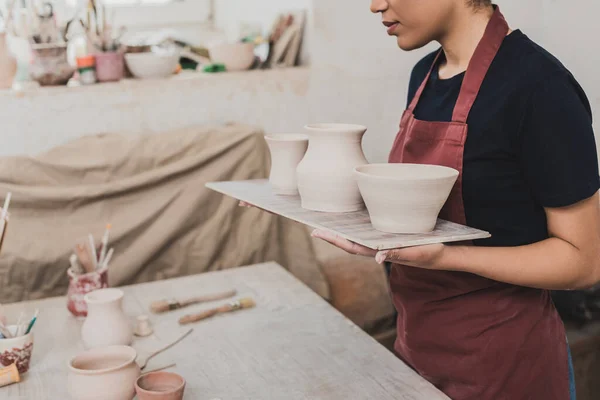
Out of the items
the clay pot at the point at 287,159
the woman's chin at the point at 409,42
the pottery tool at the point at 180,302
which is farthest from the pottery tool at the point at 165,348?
the woman's chin at the point at 409,42

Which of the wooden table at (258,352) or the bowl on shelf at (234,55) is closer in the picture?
the wooden table at (258,352)

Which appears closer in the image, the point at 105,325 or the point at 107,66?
the point at 105,325

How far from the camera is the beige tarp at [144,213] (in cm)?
212

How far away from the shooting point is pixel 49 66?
2.30 meters

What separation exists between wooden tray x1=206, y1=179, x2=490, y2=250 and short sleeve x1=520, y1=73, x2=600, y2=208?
14 centimetres

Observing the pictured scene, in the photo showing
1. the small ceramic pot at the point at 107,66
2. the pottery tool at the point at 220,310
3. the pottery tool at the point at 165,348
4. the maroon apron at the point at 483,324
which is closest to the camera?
the maroon apron at the point at 483,324

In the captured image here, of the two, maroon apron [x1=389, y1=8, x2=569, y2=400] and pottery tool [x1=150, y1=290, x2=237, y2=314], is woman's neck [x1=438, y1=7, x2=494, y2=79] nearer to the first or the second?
maroon apron [x1=389, y1=8, x2=569, y2=400]

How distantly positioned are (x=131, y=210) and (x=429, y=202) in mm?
1421

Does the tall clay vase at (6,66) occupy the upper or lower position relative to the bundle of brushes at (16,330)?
upper

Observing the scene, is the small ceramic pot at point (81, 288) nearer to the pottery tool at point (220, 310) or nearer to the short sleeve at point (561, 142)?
the pottery tool at point (220, 310)

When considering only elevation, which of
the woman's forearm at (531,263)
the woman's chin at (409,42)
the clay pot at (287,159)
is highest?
the woman's chin at (409,42)

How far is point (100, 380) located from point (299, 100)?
1.67 metres

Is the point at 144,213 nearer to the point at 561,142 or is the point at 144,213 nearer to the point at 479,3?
the point at 479,3

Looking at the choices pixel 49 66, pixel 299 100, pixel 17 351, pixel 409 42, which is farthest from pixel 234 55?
pixel 17 351
